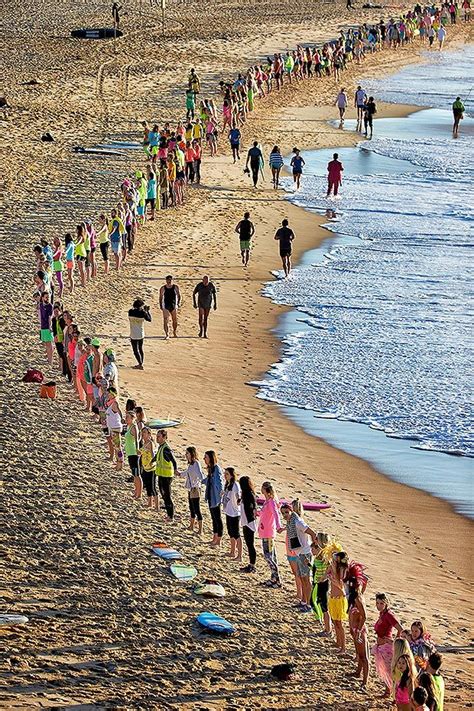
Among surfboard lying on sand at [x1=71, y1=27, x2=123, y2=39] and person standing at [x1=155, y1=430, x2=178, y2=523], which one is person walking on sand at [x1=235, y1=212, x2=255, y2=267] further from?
surfboard lying on sand at [x1=71, y1=27, x2=123, y2=39]

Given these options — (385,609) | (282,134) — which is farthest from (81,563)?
(282,134)

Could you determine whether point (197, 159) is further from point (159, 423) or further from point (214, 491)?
point (214, 491)

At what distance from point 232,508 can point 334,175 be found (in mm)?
19193

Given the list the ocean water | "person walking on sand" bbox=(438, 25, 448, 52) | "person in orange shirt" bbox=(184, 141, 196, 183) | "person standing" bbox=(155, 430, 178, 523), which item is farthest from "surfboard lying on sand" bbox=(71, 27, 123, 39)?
"person standing" bbox=(155, 430, 178, 523)

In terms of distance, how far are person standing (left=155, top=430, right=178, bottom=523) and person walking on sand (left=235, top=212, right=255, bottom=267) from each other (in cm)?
1077

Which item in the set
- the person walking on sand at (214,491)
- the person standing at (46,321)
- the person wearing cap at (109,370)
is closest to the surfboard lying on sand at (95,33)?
the person standing at (46,321)

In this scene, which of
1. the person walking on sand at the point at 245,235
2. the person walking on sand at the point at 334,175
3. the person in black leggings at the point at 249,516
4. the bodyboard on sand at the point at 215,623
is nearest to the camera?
the bodyboard on sand at the point at 215,623

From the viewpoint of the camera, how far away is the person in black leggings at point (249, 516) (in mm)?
13172

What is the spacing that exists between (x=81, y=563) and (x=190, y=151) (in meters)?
19.1

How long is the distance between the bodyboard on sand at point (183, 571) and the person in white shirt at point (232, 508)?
60cm

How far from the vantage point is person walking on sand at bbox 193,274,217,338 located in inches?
811

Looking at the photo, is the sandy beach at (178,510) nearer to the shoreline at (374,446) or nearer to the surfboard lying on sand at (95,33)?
the shoreline at (374,446)

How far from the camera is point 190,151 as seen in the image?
30.9 meters

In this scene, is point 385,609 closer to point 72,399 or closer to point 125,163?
point 72,399
